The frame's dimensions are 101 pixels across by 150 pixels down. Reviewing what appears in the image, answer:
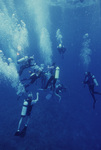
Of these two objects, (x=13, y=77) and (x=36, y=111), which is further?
(x=13, y=77)

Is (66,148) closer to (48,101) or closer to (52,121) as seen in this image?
(52,121)

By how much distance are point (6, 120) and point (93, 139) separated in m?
7.99

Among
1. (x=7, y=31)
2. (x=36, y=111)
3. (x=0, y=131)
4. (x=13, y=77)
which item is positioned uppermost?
(x=7, y=31)

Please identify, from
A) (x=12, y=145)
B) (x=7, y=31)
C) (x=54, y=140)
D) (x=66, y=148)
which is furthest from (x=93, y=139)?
(x=7, y=31)

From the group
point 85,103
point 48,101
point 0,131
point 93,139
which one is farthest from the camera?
point 85,103

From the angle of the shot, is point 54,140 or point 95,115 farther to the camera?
point 95,115

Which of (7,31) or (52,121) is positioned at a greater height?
(7,31)

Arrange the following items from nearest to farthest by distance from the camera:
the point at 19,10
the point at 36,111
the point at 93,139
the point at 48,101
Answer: the point at 93,139 → the point at 36,111 → the point at 48,101 → the point at 19,10

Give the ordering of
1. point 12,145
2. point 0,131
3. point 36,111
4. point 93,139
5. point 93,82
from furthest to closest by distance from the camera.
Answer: point 36,111
point 93,139
point 0,131
point 93,82
point 12,145

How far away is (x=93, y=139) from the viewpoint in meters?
11.0

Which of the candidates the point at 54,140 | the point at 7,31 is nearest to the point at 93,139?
the point at 54,140

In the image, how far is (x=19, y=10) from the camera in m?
23.8

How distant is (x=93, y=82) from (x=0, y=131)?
828 centimetres

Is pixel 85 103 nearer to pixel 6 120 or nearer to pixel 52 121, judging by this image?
pixel 52 121
